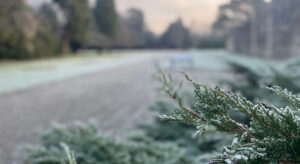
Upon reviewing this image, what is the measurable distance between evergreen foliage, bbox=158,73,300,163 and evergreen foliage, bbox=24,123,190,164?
1.86 metres

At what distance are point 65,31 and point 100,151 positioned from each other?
30753 mm

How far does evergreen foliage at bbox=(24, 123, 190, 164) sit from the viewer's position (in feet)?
7.91

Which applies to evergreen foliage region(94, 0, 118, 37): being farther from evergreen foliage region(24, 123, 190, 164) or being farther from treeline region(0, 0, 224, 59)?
evergreen foliage region(24, 123, 190, 164)

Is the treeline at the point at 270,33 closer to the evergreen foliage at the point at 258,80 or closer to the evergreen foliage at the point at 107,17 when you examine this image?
the evergreen foliage at the point at 258,80

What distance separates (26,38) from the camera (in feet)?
71.8

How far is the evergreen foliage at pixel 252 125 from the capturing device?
1.76 feet

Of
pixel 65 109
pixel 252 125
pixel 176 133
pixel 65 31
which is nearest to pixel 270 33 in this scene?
pixel 65 109

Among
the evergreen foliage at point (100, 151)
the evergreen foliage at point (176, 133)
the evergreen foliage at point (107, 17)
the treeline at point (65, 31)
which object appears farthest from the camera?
the evergreen foliage at point (107, 17)

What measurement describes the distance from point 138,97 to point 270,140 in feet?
28.6

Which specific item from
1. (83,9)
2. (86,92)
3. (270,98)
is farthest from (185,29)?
(270,98)

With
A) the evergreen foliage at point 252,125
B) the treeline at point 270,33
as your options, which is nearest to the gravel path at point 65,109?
Result: the evergreen foliage at point 252,125

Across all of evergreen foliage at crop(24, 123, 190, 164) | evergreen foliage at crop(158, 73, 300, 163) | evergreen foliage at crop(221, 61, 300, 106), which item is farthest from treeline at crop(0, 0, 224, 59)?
evergreen foliage at crop(158, 73, 300, 163)

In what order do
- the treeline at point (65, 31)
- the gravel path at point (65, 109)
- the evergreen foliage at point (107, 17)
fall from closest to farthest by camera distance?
the gravel path at point (65, 109), the treeline at point (65, 31), the evergreen foliage at point (107, 17)

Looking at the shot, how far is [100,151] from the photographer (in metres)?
2.56
